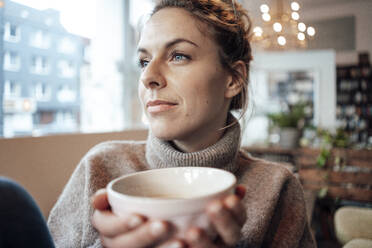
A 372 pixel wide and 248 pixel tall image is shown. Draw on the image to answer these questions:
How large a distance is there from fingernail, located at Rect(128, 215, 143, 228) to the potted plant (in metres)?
2.67

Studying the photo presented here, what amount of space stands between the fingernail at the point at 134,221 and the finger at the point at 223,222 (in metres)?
0.07

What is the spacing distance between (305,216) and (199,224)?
0.57m

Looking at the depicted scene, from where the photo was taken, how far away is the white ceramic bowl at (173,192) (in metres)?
0.24

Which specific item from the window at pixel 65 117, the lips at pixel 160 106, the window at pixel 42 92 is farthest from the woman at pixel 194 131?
the window at pixel 65 117

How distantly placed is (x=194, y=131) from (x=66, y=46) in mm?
1184

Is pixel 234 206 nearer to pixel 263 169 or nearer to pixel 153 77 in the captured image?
pixel 153 77

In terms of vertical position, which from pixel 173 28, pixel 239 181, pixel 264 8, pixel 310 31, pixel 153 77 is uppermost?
pixel 264 8

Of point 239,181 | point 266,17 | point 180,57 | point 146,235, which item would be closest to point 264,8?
point 266,17

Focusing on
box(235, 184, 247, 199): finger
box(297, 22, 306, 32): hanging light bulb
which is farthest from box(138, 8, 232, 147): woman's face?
box(297, 22, 306, 32): hanging light bulb

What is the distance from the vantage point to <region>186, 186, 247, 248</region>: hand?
0.82 feet

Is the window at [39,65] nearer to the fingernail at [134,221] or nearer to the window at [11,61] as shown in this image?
the window at [11,61]

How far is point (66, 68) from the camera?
1.50 m

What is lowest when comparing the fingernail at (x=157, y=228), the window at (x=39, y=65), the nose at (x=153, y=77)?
the fingernail at (x=157, y=228)

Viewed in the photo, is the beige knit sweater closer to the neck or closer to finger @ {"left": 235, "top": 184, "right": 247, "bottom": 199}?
the neck
